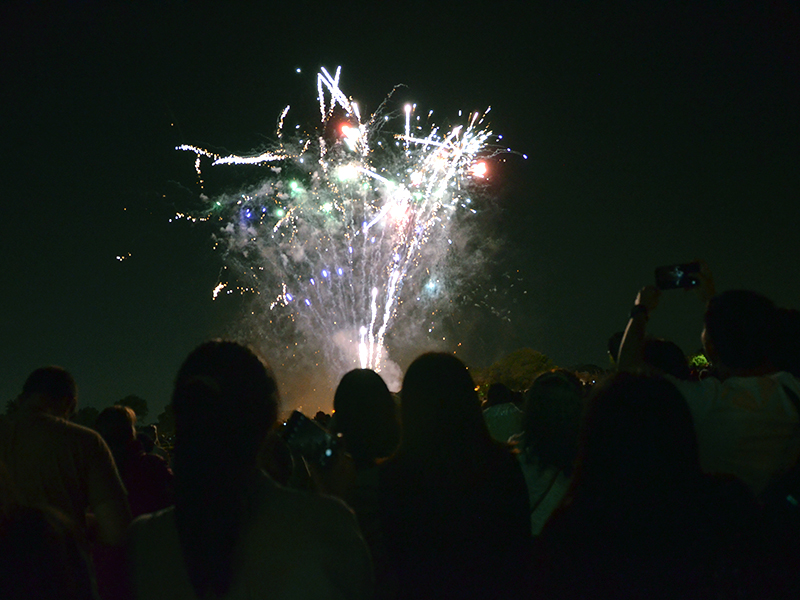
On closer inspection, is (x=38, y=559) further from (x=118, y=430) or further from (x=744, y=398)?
(x=118, y=430)

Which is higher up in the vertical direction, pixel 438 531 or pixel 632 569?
pixel 438 531

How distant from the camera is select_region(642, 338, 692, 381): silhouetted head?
381cm

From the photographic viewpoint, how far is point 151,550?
5.79 ft

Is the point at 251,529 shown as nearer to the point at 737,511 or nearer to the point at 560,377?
the point at 737,511

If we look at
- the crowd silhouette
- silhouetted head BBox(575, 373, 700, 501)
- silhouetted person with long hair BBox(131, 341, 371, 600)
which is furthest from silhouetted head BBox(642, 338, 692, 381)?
silhouetted person with long hair BBox(131, 341, 371, 600)

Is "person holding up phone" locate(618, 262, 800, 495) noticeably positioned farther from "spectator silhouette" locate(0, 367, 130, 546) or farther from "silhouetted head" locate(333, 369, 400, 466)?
"spectator silhouette" locate(0, 367, 130, 546)

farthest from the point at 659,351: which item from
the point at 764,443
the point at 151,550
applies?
the point at 151,550

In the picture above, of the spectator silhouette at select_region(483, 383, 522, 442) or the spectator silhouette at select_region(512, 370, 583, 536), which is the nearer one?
the spectator silhouette at select_region(512, 370, 583, 536)

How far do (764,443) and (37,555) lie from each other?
121 inches

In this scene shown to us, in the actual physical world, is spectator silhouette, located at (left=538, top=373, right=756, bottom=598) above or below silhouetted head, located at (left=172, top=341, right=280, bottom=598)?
below

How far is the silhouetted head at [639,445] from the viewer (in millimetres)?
1909

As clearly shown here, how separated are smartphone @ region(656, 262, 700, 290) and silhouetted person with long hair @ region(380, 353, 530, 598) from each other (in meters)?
1.95

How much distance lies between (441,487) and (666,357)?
213 cm

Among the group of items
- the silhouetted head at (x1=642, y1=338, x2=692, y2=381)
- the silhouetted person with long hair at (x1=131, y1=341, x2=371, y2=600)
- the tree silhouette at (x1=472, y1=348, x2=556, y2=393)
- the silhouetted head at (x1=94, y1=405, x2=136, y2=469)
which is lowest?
the silhouetted person with long hair at (x1=131, y1=341, x2=371, y2=600)
